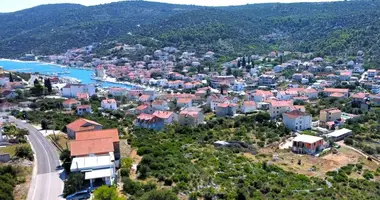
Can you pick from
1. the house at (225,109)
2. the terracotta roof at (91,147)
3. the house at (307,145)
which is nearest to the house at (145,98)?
the house at (225,109)

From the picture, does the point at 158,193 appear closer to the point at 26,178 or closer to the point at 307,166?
the point at 26,178

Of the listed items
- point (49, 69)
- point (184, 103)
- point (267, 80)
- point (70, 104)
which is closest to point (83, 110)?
point (70, 104)

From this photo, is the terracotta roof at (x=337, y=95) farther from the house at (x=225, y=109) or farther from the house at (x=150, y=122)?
the house at (x=150, y=122)

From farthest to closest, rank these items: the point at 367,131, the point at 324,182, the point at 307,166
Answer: the point at 367,131, the point at 307,166, the point at 324,182

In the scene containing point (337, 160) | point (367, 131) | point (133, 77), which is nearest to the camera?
point (337, 160)

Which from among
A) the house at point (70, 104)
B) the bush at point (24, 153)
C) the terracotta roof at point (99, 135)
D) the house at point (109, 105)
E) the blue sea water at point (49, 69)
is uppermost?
the terracotta roof at point (99, 135)

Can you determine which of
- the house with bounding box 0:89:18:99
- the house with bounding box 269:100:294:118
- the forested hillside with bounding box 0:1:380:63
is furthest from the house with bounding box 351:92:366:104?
the house with bounding box 0:89:18:99

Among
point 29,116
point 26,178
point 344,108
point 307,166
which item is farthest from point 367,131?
point 29,116
